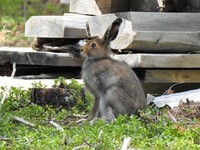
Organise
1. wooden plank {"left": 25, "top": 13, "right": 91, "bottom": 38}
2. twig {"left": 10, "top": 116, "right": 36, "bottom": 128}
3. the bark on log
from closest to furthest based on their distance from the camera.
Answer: twig {"left": 10, "top": 116, "right": 36, "bottom": 128} < the bark on log < wooden plank {"left": 25, "top": 13, "right": 91, "bottom": 38}

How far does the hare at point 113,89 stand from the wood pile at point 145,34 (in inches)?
51.3

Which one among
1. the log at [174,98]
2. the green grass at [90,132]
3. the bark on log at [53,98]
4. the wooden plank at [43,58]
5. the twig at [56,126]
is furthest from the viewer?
the wooden plank at [43,58]

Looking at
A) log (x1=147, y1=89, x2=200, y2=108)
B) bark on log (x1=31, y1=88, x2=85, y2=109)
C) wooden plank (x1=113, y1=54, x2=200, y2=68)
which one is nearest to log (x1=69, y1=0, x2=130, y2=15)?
wooden plank (x1=113, y1=54, x2=200, y2=68)

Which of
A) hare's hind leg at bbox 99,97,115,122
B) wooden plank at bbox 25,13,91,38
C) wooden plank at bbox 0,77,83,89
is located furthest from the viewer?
wooden plank at bbox 25,13,91,38

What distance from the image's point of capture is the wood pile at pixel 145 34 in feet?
32.8

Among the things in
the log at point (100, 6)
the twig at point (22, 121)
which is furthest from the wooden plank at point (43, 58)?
the twig at point (22, 121)

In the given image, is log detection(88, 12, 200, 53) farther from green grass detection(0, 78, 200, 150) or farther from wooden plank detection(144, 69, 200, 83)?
green grass detection(0, 78, 200, 150)

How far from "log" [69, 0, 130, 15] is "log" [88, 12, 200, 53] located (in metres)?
0.46

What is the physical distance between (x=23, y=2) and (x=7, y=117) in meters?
12.6

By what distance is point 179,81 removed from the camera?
10.3m

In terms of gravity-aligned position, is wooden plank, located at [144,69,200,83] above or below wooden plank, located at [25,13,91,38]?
below

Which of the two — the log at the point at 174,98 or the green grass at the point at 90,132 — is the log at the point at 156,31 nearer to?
the log at the point at 174,98

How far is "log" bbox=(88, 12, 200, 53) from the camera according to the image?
32.7 feet

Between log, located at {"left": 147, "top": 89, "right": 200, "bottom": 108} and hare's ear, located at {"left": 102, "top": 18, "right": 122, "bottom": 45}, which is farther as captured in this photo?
log, located at {"left": 147, "top": 89, "right": 200, "bottom": 108}
